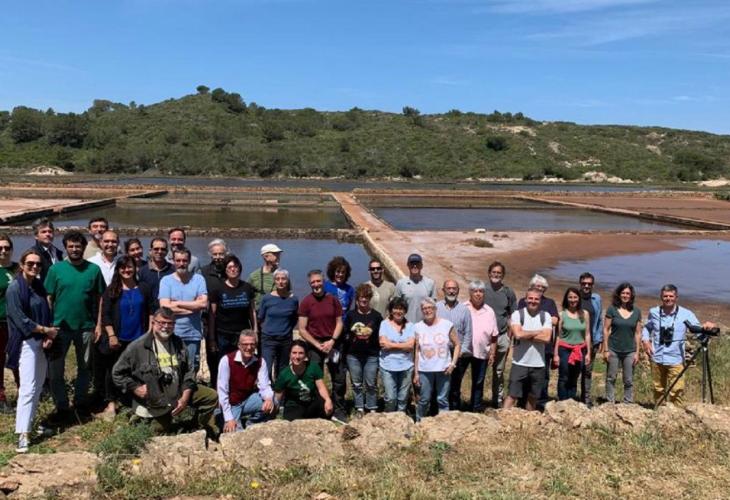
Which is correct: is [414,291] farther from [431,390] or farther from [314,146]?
[314,146]

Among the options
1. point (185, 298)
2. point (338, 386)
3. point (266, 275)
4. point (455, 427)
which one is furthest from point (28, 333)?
point (455, 427)

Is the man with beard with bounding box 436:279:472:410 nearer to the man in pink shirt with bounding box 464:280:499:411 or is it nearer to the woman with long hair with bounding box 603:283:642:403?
the man in pink shirt with bounding box 464:280:499:411

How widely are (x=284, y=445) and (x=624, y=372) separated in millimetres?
3389

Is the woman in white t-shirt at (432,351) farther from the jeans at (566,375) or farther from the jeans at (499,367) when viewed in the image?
the jeans at (566,375)

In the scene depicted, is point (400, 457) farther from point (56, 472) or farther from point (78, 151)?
point (78, 151)

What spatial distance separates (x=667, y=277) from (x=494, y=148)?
247ft

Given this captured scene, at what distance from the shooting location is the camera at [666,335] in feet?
18.2

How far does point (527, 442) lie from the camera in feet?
14.9

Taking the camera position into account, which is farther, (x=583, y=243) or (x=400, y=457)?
(x=583, y=243)

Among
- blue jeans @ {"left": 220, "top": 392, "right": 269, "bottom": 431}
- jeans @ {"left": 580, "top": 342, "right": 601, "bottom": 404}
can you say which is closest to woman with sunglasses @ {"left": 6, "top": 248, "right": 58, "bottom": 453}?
blue jeans @ {"left": 220, "top": 392, "right": 269, "bottom": 431}

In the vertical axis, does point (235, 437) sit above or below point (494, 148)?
below

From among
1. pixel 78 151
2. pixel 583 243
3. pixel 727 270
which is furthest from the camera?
pixel 78 151

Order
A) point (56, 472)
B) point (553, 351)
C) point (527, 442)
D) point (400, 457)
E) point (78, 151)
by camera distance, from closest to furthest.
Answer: point (56, 472) < point (400, 457) < point (527, 442) < point (553, 351) < point (78, 151)

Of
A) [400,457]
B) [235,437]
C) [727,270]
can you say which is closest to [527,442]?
[400,457]
